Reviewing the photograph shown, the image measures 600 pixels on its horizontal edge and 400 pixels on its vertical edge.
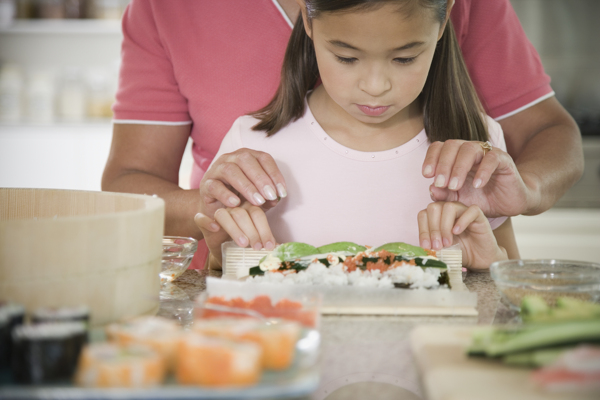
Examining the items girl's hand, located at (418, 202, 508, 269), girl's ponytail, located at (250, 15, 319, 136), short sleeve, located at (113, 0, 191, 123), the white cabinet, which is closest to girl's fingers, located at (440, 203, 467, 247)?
girl's hand, located at (418, 202, 508, 269)

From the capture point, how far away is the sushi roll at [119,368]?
0.47m

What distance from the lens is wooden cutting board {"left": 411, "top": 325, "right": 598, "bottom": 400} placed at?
0.52 metres

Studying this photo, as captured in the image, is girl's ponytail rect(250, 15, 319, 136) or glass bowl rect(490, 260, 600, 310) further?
girl's ponytail rect(250, 15, 319, 136)

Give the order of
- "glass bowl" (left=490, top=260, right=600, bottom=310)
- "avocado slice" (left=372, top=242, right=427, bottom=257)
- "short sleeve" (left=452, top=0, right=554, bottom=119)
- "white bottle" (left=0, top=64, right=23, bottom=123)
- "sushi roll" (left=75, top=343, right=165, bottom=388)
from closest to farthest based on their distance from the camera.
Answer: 1. "sushi roll" (left=75, top=343, right=165, bottom=388)
2. "glass bowl" (left=490, top=260, right=600, bottom=310)
3. "avocado slice" (left=372, top=242, right=427, bottom=257)
4. "short sleeve" (left=452, top=0, right=554, bottom=119)
5. "white bottle" (left=0, top=64, right=23, bottom=123)

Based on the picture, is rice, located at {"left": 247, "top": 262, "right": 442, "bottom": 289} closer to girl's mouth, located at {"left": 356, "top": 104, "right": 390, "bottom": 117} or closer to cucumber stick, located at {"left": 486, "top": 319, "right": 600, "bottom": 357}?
cucumber stick, located at {"left": 486, "top": 319, "right": 600, "bottom": 357}

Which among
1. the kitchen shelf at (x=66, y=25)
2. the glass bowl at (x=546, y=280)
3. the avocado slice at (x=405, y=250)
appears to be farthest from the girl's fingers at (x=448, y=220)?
the kitchen shelf at (x=66, y=25)

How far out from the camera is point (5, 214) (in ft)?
3.08

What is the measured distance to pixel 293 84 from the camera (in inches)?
60.7

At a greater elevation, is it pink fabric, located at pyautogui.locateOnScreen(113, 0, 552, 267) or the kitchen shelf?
the kitchen shelf

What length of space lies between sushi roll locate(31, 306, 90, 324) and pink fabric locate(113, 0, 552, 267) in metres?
1.13

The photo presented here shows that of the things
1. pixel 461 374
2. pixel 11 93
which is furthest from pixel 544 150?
pixel 11 93

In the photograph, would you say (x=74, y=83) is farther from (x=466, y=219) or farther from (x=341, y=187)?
(x=466, y=219)

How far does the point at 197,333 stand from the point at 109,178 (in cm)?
120

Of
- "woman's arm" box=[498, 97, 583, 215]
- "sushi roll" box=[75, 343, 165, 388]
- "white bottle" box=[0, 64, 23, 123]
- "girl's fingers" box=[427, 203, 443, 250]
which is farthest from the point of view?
"white bottle" box=[0, 64, 23, 123]
